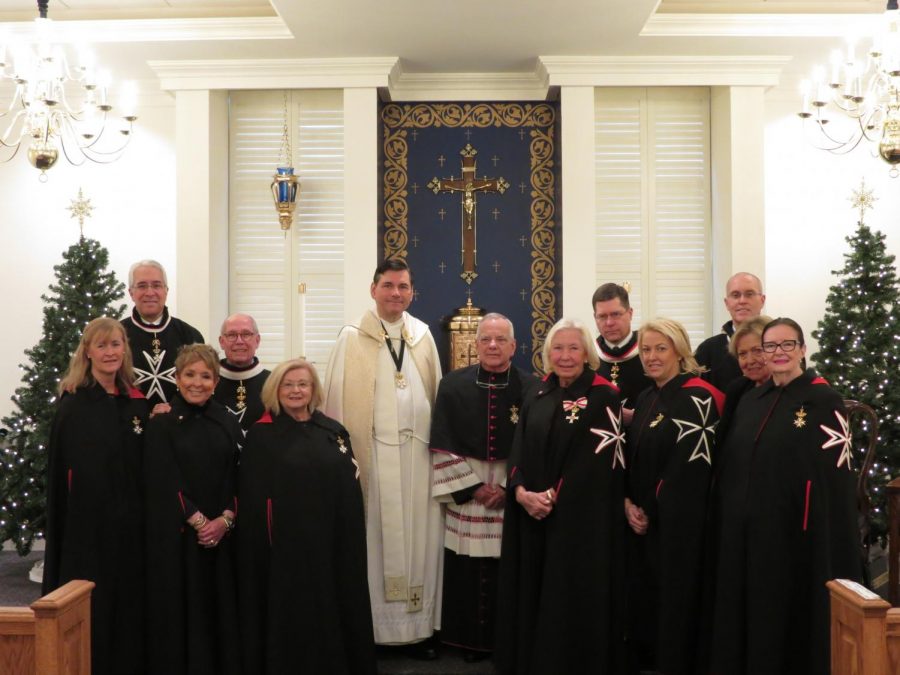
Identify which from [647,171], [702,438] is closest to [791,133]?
[647,171]

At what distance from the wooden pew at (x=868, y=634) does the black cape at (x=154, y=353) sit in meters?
3.45

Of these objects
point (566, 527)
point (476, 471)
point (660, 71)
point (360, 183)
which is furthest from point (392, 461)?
point (660, 71)

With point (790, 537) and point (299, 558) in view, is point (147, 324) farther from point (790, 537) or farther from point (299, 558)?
point (790, 537)

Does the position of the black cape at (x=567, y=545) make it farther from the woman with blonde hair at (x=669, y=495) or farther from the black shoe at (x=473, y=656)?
the black shoe at (x=473, y=656)

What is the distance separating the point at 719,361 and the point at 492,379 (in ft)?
4.78

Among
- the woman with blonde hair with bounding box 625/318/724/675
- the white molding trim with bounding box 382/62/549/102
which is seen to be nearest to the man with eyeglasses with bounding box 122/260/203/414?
the woman with blonde hair with bounding box 625/318/724/675

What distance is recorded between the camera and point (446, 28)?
7.33 metres

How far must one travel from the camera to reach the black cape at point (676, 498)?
165 inches

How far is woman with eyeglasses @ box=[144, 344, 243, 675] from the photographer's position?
13.7 feet

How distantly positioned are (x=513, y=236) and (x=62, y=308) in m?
4.08

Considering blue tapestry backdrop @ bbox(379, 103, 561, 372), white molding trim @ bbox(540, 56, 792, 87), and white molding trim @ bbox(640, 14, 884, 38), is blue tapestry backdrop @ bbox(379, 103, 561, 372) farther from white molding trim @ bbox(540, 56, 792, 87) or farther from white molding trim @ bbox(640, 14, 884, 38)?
white molding trim @ bbox(640, 14, 884, 38)

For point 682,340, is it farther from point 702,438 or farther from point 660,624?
point 660,624

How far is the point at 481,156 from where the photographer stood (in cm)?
888

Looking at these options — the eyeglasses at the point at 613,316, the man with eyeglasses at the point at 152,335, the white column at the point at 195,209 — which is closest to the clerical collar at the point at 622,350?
the eyeglasses at the point at 613,316
